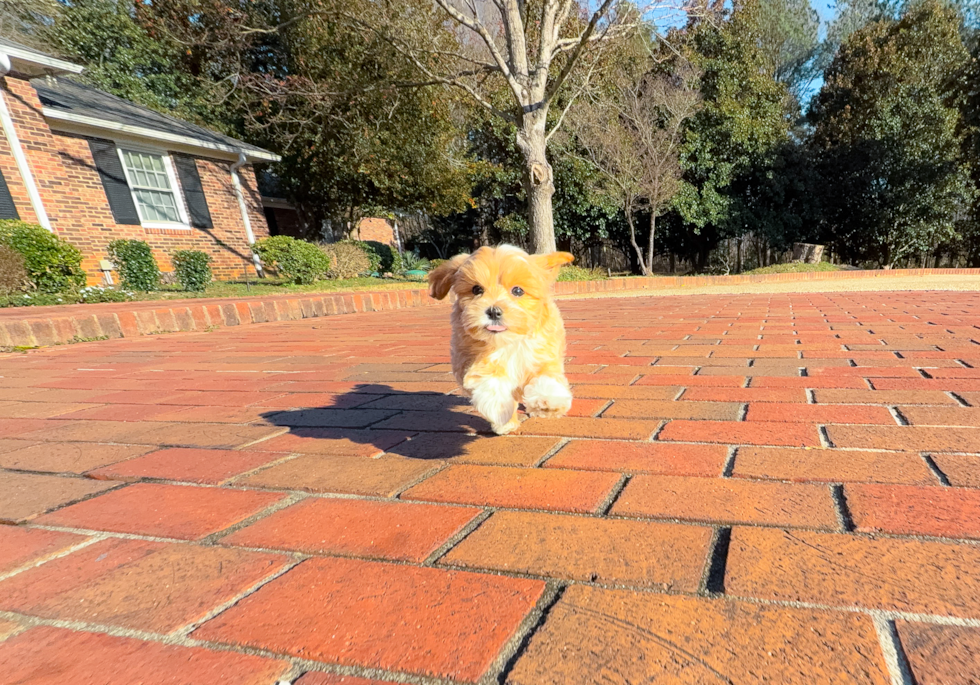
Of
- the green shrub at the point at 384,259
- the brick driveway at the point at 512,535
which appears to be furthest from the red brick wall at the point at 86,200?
the brick driveway at the point at 512,535

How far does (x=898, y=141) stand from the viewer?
18797 millimetres

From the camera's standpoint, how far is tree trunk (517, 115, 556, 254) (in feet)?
38.4

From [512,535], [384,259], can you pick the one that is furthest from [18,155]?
[512,535]

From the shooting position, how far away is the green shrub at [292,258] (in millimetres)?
12414

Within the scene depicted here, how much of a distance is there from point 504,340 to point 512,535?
854mm

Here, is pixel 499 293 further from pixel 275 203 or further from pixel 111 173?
pixel 275 203

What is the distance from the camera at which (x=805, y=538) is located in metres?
1.21

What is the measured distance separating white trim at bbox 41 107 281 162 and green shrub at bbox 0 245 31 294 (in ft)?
18.1

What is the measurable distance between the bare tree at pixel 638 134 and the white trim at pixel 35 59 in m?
14.4

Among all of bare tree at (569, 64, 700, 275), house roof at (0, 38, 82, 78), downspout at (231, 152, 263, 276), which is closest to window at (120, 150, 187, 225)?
downspout at (231, 152, 263, 276)

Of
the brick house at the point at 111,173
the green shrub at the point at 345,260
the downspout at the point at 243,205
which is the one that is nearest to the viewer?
the brick house at the point at 111,173

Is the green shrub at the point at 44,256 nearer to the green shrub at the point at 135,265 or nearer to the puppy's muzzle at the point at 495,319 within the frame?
the green shrub at the point at 135,265

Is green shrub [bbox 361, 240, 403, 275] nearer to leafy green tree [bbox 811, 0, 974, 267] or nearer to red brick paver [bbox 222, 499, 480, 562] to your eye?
red brick paver [bbox 222, 499, 480, 562]

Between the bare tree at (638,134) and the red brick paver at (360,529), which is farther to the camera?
the bare tree at (638,134)
